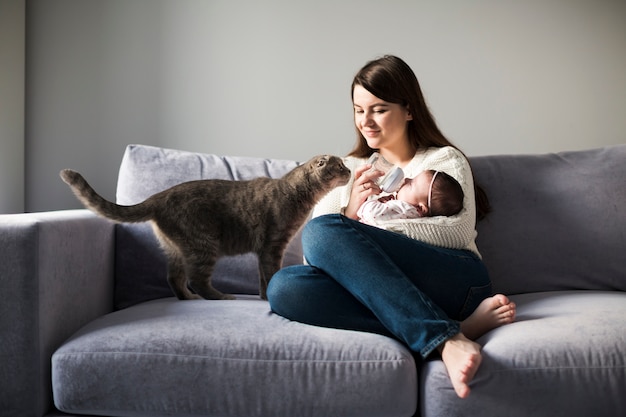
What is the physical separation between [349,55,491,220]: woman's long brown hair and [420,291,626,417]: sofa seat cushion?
0.82 m

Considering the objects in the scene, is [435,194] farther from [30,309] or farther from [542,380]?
[30,309]

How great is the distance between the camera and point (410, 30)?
295cm

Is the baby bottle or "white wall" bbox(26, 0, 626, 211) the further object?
"white wall" bbox(26, 0, 626, 211)

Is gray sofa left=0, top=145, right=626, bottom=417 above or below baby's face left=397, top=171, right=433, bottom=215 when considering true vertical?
below

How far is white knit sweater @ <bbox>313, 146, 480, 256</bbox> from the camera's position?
1.86 meters

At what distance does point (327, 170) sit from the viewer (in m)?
2.18

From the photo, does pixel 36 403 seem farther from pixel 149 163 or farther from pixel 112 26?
pixel 112 26

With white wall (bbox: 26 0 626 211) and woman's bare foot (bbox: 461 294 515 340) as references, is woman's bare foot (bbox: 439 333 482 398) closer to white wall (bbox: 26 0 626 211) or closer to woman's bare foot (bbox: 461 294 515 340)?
woman's bare foot (bbox: 461 294 515 340)

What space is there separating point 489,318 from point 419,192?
0.46 meters

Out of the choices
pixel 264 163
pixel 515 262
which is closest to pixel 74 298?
pixel 264 163

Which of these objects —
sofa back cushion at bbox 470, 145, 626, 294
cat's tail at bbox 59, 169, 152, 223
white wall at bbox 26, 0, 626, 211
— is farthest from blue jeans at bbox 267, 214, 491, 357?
white wall at bbox 26, 0, 626, 211

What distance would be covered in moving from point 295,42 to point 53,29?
1.12 meters

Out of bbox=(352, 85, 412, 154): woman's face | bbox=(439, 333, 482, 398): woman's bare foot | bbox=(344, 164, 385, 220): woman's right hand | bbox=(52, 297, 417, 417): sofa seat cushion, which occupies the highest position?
bbox=(352, 85, 412, 154): woman's face

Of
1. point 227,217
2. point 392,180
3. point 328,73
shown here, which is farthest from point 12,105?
point 392,180
